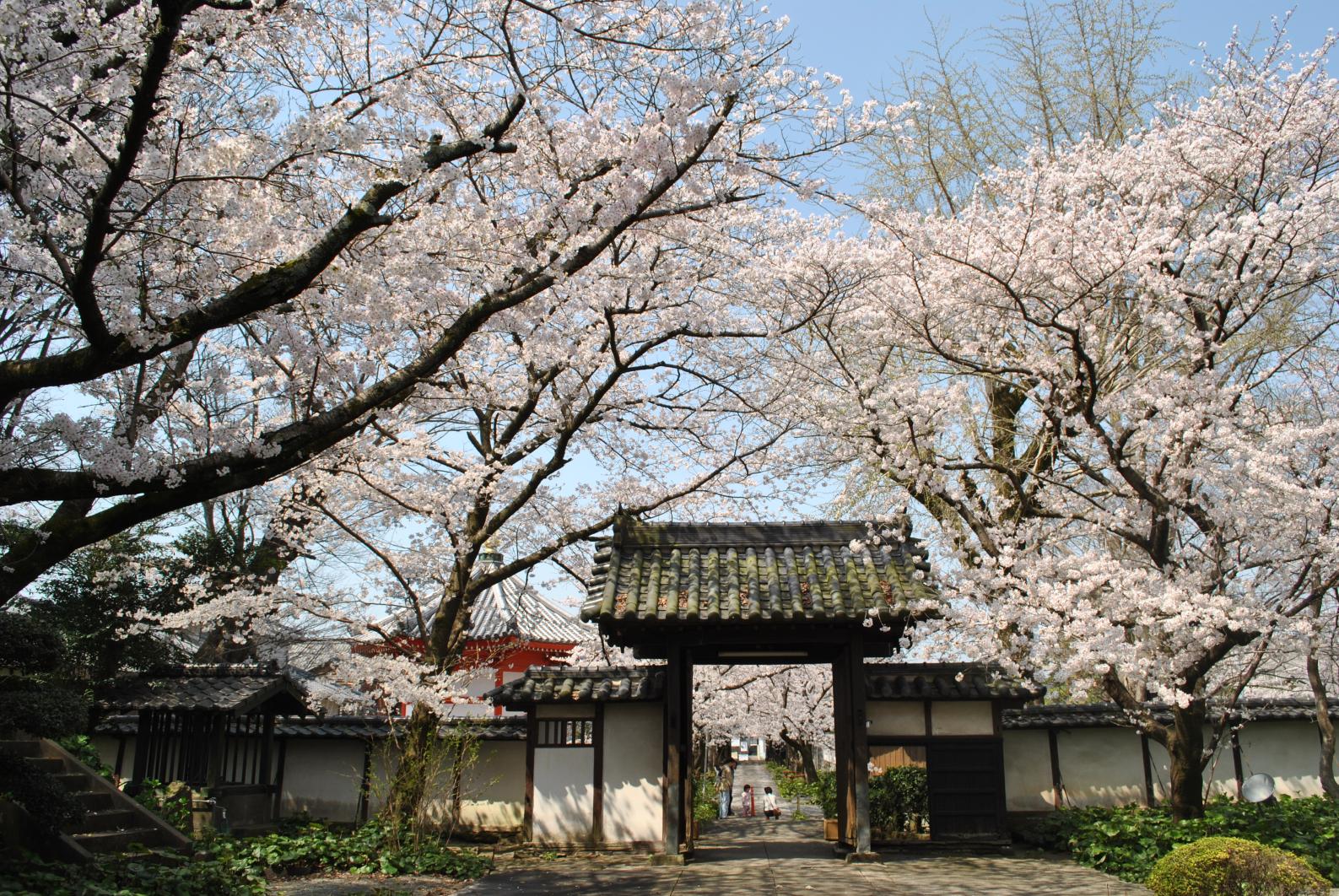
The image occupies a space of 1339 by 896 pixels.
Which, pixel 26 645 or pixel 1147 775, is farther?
pixel 1147 775

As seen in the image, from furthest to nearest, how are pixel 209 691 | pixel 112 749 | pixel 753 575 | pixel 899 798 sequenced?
pixel 899 798
pixel 112 749
pixel 209 691
pixel 753 575

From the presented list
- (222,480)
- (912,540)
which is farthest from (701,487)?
(222,480)

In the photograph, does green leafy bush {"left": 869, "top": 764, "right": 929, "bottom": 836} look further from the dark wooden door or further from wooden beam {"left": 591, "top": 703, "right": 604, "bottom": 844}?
wooden beam {"left": 591, "top": 703, "right": 604, "bottom": 844}

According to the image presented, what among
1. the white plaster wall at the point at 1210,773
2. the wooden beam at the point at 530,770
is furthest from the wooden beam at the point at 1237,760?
the wooden beam at the point at 530,770

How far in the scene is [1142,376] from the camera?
34.0 ft

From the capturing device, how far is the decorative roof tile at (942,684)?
11805mm

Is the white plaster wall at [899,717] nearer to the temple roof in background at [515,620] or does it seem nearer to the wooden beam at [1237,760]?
the wooden beam at [1237,760]

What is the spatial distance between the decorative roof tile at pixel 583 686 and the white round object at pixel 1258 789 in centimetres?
813

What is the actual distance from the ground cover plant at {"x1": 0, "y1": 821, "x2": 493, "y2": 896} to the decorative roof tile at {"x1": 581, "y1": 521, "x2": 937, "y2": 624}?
131 inches

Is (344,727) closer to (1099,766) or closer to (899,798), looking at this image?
(899,798)

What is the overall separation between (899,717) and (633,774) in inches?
140

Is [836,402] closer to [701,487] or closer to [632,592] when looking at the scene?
[701,487]

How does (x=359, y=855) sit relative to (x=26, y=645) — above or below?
below

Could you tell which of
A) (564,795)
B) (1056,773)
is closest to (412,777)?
(564,795)
